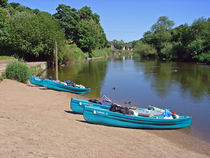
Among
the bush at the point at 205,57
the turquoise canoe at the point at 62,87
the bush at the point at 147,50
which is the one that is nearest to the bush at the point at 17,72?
the turquoise canoe at the point at 62,87

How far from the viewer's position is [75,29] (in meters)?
63.1

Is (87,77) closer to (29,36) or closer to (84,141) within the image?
(29,36)

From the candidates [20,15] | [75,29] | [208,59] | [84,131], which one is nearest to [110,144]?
[84,131]

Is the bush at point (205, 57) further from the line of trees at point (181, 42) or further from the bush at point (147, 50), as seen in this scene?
the bush at point (147, 50)

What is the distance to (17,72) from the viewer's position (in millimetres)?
18078

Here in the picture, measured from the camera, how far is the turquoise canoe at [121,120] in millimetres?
9297

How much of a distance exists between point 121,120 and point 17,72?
12622 mm

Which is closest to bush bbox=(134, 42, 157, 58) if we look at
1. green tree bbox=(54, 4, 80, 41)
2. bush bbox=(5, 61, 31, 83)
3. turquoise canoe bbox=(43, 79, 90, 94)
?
green tree bbox=(54, 4, 80, 41)

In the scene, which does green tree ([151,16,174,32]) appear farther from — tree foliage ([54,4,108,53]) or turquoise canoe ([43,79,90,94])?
turquoise canoe ([43,79,90,94])

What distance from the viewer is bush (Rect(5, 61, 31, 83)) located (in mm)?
17656

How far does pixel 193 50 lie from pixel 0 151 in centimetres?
5838

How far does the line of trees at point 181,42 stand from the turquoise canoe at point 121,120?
4621cm

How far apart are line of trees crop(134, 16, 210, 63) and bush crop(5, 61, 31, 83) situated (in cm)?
4559

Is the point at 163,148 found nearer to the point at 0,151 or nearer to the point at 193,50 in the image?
the point at 0,151
